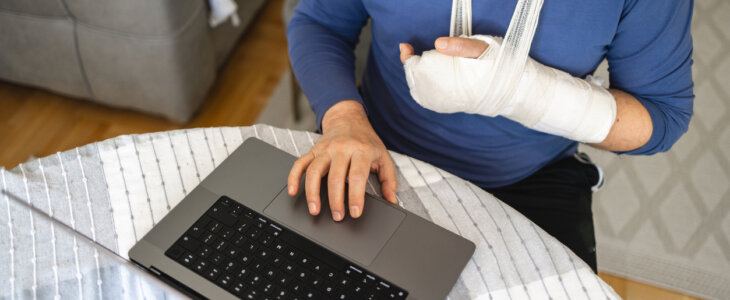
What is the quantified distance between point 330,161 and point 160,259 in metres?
0.21

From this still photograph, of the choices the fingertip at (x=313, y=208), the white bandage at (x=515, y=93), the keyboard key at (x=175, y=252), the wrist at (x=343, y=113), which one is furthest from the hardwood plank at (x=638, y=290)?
the keyboard key at (x=175, y=252)

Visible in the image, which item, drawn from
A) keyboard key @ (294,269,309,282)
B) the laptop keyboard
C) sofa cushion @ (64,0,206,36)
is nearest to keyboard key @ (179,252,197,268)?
the laptop keyboard

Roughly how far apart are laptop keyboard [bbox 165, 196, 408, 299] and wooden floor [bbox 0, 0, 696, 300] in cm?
106

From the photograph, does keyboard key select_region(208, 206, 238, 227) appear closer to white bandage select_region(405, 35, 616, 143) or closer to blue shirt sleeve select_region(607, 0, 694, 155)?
white bandage select_region(405, 35, 616, 143)

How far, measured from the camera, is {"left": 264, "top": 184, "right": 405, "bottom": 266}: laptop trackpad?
0.56m

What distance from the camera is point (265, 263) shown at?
1.77ft

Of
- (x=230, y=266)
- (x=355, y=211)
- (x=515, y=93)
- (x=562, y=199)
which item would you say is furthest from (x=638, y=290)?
(x=230, y=266)

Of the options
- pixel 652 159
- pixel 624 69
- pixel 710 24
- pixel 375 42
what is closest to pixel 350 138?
pixel 375 42

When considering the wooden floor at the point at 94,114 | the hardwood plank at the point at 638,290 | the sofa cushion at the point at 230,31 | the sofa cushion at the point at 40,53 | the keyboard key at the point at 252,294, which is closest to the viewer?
the keyboard key at the point at 252,294

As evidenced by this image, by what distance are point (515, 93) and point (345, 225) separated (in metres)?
0.25

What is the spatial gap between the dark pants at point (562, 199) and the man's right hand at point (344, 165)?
28 centimetres

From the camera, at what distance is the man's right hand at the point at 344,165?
1.92ft

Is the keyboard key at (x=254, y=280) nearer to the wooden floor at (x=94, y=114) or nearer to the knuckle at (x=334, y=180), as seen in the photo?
the knuckle at (x=334, y=180)

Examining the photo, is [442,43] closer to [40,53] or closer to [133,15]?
[133,15]
